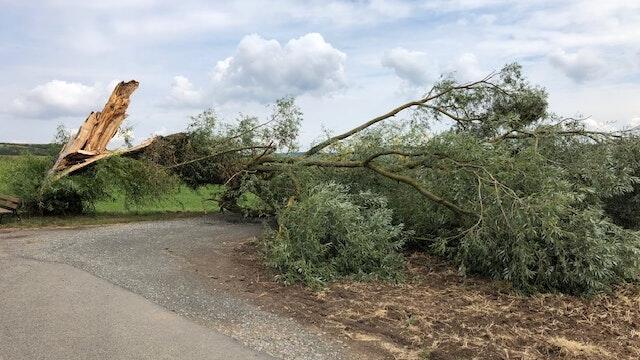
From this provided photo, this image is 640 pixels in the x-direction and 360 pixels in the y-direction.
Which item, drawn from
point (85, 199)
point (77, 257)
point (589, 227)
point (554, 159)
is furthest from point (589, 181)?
point (85, 199)

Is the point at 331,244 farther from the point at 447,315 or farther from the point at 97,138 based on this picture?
the point at 97,138

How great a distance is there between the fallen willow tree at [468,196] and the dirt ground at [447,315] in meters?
0.36

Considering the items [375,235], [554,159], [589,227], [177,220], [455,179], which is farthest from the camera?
[177,220]

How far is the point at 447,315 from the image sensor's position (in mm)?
6129

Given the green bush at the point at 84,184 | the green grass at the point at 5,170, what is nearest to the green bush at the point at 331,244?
the green bush at the point at 84,184

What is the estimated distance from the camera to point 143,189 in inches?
506

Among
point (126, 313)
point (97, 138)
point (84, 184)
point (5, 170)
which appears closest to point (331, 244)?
point (126, 313)

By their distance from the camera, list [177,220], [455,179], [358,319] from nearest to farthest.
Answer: [358,319], [455,179], [177,220]

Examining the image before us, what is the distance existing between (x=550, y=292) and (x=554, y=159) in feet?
9.41

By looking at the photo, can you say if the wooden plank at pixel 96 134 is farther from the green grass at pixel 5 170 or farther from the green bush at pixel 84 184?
the green grass at pixel 5 170

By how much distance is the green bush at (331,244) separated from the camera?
7.47m

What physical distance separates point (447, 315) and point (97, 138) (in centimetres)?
1051

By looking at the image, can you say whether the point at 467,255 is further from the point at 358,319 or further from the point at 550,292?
the point at 358,319

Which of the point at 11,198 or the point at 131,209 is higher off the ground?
the point at 11,198
